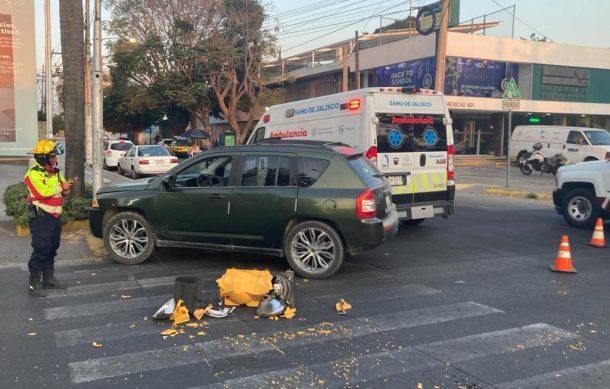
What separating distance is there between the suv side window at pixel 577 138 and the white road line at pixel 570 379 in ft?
77.1

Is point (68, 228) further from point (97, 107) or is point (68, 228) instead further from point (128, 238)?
point (128, 238)

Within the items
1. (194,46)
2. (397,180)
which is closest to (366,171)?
(397,180)

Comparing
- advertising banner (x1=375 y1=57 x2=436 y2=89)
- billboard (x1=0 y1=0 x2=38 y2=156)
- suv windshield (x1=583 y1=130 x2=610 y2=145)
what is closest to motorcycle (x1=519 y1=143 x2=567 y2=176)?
suv windshield (x1=583 y1=130 x2=610 y2=145)

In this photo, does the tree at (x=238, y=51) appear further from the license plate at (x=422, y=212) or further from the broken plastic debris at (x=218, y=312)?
the broken plastic debris at (x=218, y=312)

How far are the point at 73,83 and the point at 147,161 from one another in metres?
12.0

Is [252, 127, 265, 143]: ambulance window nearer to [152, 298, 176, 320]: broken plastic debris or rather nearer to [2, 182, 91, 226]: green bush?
[2, 182, 91, 226]: green bush

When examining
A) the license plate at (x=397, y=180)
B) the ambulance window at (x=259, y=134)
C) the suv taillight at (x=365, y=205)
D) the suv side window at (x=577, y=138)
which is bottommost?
the suv taillight at (x=365, y=205)

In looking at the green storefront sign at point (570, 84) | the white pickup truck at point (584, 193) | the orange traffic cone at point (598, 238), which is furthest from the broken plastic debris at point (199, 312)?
the green storefront sign at point (570, 84)

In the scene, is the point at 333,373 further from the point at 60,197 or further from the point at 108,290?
the point at 60,197

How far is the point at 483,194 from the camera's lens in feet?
56.9

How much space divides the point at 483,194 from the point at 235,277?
1321cm

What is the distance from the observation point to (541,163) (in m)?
25.1

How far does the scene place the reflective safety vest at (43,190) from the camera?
6160 millimetres

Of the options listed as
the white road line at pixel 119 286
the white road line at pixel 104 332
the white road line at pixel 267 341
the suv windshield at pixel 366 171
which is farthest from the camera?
the suv windshield at pixel 366 171
